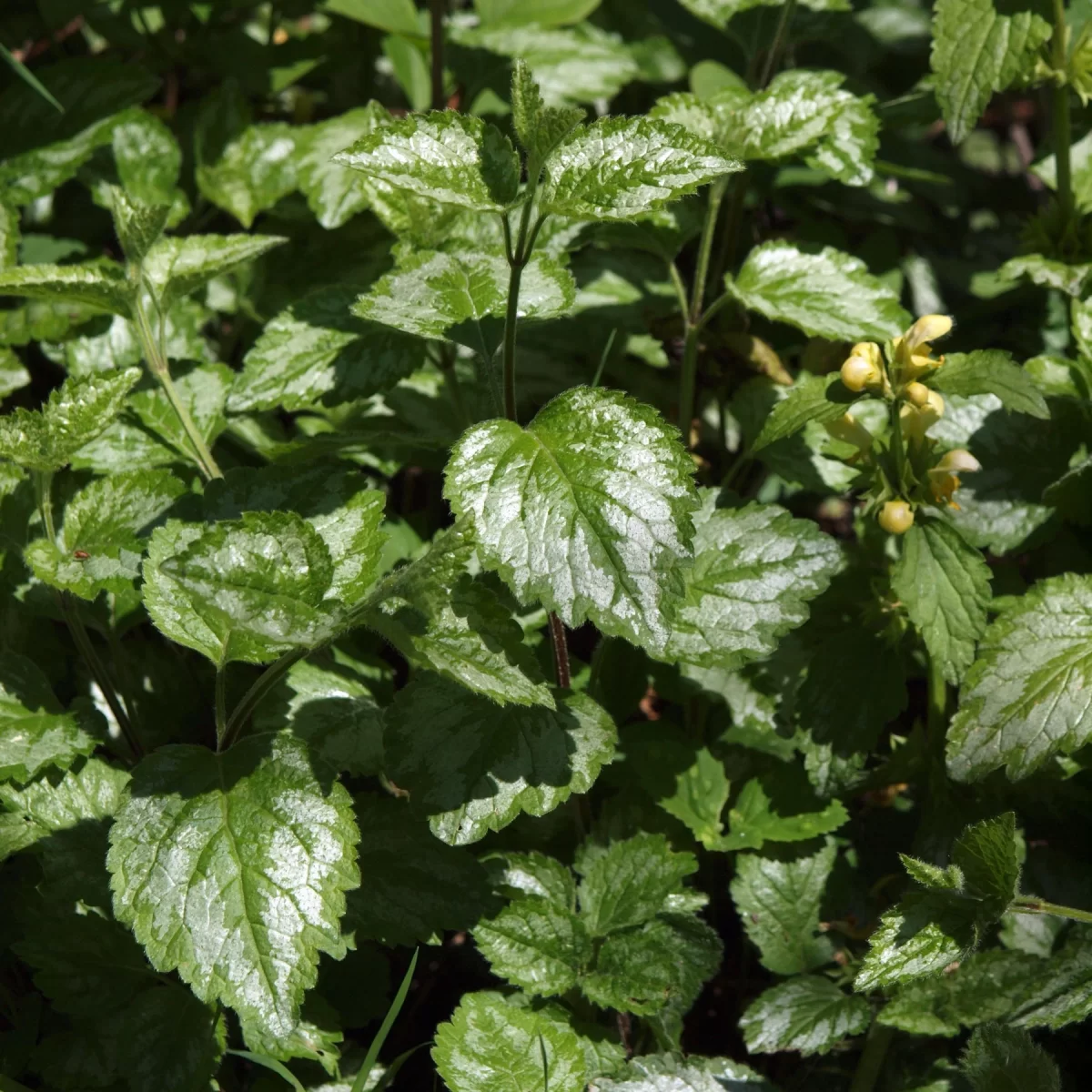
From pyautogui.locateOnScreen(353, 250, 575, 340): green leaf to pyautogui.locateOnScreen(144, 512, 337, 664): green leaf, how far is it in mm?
382

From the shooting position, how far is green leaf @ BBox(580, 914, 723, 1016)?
76.6 inches

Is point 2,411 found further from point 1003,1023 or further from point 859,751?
point 1003,1023

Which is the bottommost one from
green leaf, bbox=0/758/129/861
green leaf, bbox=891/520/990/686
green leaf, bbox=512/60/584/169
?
green leaf, bbox=0/758/129/861

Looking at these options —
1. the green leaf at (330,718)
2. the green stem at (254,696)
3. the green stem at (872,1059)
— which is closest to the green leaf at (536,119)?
the green stem at (254,696)

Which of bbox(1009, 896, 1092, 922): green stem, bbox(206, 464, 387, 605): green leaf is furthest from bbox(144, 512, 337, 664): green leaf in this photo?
bbox(1009, 896, 1092, 922): green stem

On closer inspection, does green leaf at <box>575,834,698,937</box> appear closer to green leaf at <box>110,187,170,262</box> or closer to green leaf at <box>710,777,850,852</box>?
green leaf at <box>710,777,850,852</box>

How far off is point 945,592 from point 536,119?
39.9 inches

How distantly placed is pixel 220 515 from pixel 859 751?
1.19 metres

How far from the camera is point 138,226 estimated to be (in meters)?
2.05

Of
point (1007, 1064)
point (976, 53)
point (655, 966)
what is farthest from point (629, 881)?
point (976, 53)

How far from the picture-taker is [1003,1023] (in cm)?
191

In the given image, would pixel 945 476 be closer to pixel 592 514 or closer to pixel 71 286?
pixel 592 514

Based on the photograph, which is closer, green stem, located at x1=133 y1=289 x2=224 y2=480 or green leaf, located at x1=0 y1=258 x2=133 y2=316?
green leaf, located at x1=0 y1=258 x2=133 y2=316

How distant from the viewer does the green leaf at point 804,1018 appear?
1990mm
